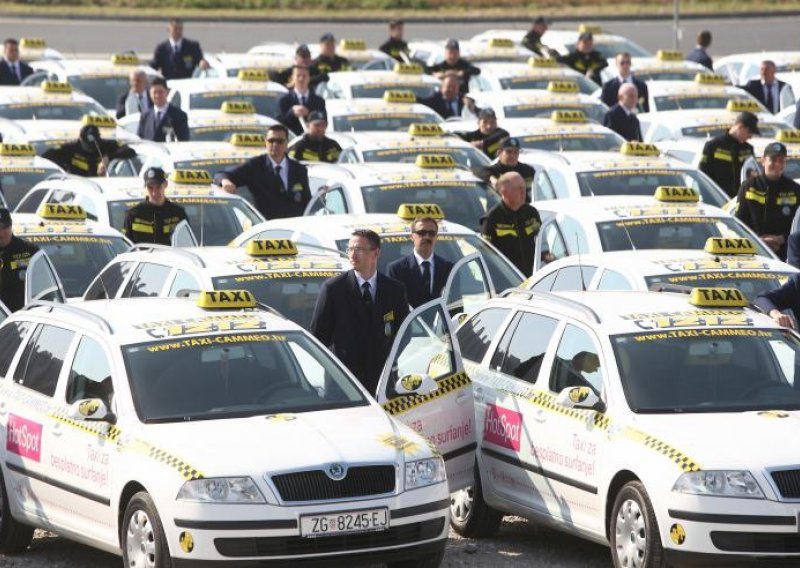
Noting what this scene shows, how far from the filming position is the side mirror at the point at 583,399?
10.9m

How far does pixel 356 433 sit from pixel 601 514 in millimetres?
1290

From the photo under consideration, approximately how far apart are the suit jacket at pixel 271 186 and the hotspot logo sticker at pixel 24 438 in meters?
7.69

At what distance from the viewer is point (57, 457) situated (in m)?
11.0

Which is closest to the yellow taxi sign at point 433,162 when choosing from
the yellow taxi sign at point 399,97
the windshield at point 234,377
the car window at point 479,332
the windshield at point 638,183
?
the windshield at point 638,183

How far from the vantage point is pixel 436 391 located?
459 inches

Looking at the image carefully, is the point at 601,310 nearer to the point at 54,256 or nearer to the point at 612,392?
the point at 612,392

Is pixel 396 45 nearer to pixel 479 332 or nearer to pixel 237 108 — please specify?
pixel 237 108

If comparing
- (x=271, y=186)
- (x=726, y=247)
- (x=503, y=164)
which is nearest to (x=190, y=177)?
(x=271, y=186)

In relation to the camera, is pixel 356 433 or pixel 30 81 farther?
pixel 30 81

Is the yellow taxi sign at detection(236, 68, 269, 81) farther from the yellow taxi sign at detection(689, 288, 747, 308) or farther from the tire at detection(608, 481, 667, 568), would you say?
the tire at detection(608, 481, 667, 568)

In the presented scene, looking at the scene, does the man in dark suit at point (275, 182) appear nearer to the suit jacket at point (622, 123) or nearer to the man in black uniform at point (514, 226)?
the man in black uniform at point (514, 226)

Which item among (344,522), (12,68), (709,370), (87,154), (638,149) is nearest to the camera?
(344,522)

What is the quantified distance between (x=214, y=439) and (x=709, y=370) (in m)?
2.61

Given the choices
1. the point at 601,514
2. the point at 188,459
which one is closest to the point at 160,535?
the point at 188,459
